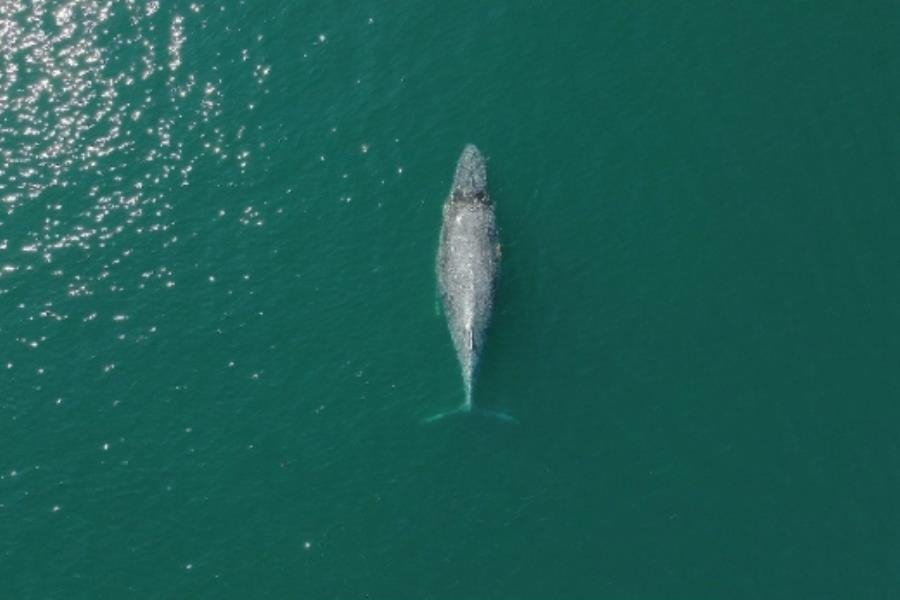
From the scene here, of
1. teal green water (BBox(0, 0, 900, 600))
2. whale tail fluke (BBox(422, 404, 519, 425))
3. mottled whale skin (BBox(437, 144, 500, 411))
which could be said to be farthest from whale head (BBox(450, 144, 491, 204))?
whale tail fluke (BBox(422, 404, 519, 425))

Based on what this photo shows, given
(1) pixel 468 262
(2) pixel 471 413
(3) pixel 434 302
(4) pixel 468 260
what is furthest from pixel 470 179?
(2) pixel 471 413

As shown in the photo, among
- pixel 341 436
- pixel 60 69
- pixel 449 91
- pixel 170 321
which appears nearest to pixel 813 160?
pixel 449 91

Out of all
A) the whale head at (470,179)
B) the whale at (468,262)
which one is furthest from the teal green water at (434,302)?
the whale head at (470,179)

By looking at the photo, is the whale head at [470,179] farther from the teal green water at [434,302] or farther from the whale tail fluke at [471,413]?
the whale tail fluke at [471,413]

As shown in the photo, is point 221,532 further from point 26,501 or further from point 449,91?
point 449,91

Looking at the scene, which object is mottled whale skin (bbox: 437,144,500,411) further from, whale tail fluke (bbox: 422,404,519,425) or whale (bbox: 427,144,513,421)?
whale tail fluke (bbox: 422,404,519,425)

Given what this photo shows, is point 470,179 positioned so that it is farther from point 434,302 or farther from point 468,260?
point 434,302
